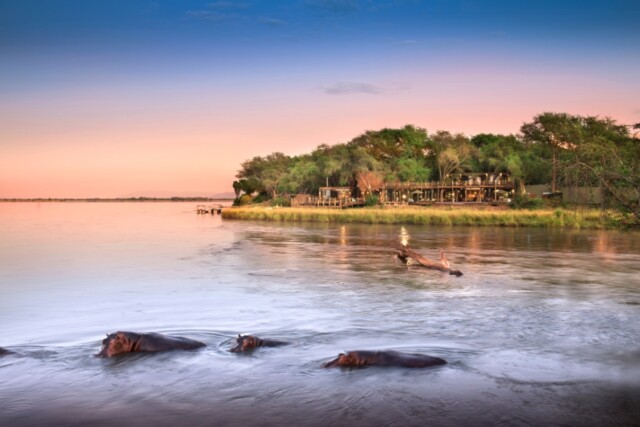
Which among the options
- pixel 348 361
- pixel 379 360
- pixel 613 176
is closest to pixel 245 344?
pixel 348 361

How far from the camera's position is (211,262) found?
114 feet

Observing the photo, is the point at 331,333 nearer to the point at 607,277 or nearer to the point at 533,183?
the point at 607,277

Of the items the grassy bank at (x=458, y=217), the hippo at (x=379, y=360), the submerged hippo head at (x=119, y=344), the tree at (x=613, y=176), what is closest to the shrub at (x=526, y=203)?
the grassy bank at (x=458, y=217)

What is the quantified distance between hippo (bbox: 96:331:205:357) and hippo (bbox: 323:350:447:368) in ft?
12.1

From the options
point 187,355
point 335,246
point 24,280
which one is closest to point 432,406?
point 187,355

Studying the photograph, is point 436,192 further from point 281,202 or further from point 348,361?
point 348,361

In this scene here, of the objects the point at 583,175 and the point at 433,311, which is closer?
the point at 583,175

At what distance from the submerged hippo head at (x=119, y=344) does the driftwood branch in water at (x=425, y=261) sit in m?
16.5

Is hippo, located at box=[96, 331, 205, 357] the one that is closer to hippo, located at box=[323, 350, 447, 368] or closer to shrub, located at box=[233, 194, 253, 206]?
hippo, located at box=[323, 350, 447, 368]

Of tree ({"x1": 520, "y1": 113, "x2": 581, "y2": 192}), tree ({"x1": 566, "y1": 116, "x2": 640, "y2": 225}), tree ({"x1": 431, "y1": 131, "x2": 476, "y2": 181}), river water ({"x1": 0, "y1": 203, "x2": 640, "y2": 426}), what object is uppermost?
tree ({"x1": 520, "y1": 113, "x2": 581, "y2": 192})

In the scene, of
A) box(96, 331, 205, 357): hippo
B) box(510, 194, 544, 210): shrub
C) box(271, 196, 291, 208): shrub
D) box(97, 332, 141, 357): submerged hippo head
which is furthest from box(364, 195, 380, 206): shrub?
box(97, 332, 141, 357): submerged hippo head

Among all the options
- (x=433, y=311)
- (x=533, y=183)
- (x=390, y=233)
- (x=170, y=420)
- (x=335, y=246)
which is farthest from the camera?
(x=533, y=183)

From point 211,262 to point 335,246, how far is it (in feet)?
35.8

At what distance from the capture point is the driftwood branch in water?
88.7 feet
